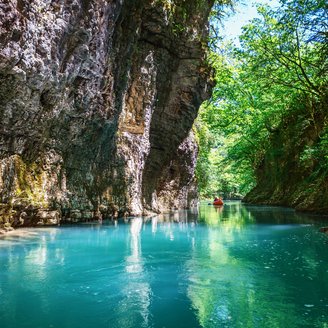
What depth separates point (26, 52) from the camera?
9930 millimetres

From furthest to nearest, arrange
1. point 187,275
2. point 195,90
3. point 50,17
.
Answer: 1. point 195,90
2. point 50,17
3. point 187,275

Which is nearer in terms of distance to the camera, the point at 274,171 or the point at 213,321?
the point at 213,321

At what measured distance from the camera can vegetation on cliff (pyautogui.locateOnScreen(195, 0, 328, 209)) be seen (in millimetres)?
16609

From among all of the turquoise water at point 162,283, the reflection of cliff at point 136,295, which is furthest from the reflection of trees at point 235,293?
the reflection of cliff at point 136,295

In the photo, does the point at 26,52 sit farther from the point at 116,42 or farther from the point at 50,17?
the point at 116,42

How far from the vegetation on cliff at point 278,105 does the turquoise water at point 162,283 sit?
6.97 meters

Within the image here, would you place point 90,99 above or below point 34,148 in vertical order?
above

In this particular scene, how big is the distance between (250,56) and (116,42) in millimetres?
7336

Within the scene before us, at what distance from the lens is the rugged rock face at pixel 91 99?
419 inches

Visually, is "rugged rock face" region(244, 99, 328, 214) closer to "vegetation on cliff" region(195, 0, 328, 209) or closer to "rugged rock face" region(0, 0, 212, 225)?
"vegetation on cliff" region(195, 0, 328, 209)

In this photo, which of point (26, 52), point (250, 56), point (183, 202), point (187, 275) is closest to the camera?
point (187, 275)

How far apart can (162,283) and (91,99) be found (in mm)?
10098

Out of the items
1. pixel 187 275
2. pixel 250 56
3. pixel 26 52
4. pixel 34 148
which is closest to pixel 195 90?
pixel 250 56

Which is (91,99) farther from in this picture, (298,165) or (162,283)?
(298,165)
